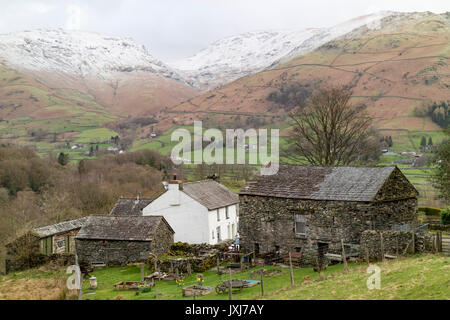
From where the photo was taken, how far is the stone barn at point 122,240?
36.8m

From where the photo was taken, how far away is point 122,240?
3712 cm

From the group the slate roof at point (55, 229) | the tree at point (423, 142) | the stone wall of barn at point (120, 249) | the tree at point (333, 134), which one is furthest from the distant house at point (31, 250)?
the tree at point (423, 142)

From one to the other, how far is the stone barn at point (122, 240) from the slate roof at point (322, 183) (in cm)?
833

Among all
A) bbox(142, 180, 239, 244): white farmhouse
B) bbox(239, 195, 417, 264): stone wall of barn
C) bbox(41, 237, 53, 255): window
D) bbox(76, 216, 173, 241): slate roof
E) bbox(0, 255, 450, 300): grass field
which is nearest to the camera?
bbox(0, 255, 450, 300): grass field

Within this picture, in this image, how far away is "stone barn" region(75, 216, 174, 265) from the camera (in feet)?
121

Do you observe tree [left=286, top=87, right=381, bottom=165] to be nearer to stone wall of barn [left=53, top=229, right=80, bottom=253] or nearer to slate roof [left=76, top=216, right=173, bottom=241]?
slate roof [left=76, top=216, right=173, bottom=241]

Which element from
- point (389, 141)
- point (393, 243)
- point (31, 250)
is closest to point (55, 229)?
point (31, 250)

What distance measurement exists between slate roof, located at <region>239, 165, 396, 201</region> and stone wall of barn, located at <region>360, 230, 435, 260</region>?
2.93m

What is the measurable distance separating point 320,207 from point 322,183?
207 centimetres

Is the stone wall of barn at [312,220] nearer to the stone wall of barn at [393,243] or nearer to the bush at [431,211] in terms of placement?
the stone wall of barn at [393,243]

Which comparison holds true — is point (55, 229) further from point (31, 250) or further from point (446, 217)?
point (446, 217)

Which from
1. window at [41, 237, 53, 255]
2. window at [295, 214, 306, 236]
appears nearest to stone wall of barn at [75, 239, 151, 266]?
window at [41, 237, 53, 255]

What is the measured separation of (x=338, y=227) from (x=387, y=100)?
157271 mm

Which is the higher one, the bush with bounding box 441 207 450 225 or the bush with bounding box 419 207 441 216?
the bush with bounding box 441 207 450 225
